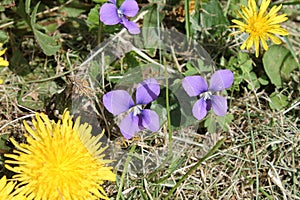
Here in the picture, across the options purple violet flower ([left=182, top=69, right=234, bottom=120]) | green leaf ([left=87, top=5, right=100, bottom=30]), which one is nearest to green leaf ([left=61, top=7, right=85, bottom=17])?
green leaf ([left=87, top=5, right=100, bottom=30])

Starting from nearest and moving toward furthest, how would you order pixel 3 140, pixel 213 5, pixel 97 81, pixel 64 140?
pixel 64 140 < pixel 3 140 < pixel 97 81 < pixel 213 5

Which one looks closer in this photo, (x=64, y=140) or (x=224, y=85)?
(x=64, y=140)

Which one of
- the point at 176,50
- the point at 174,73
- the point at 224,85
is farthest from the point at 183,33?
the point at 224,85

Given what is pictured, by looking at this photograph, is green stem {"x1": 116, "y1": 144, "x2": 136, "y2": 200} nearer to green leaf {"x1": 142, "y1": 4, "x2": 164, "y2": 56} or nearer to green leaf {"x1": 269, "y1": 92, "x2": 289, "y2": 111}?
green leaf {"x1": 142, "y1": 4, "x2": 164, "y2": 56}

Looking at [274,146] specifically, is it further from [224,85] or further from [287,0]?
[287,0]

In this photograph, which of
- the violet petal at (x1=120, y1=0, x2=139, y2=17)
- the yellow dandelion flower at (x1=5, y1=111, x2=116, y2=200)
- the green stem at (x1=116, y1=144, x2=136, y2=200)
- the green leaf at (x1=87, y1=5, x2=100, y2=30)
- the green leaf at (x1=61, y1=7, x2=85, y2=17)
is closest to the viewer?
the yellow dandelion flower at (x1=5, y1=111, x2=116, y2=200)

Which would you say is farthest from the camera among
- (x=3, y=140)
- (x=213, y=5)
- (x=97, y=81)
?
(x=213, y=5)
